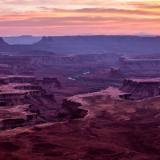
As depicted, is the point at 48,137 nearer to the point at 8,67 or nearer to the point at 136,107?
the point at 136,107

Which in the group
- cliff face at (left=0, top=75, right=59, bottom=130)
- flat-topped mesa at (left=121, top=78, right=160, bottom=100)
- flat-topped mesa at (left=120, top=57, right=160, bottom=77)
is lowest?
cliff face at (left=0, top=75, right=59, bottom=130)

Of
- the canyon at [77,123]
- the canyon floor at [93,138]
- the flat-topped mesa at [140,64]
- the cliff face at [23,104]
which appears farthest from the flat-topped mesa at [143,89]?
the flat-topped mesa at [140,64]

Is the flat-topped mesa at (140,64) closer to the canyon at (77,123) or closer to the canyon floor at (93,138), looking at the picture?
the canyon at (77,123)

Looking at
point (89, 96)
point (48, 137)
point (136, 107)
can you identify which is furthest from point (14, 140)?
point (89, 96)

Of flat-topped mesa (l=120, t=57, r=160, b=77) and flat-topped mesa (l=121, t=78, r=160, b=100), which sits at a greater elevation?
flat-topped mesa (l=120, t=57, r=160, b=77)

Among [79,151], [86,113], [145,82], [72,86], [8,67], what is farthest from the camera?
[8,67]

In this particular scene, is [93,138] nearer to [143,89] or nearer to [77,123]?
[77,123]

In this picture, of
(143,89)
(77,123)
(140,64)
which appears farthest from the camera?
(140,64)

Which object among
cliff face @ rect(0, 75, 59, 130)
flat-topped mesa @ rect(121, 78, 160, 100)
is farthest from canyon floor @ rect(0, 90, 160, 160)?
flat-topped mesa @ rect(121, 78, 160, 100)

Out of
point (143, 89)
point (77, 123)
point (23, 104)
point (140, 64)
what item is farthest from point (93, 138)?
point (140, 64)

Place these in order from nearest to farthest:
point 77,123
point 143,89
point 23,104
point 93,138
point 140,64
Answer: point 93,138
point 77,123
point 23,104
point 143,89
point 140,64

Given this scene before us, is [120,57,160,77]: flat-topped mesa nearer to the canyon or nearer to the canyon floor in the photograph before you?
the canyon
